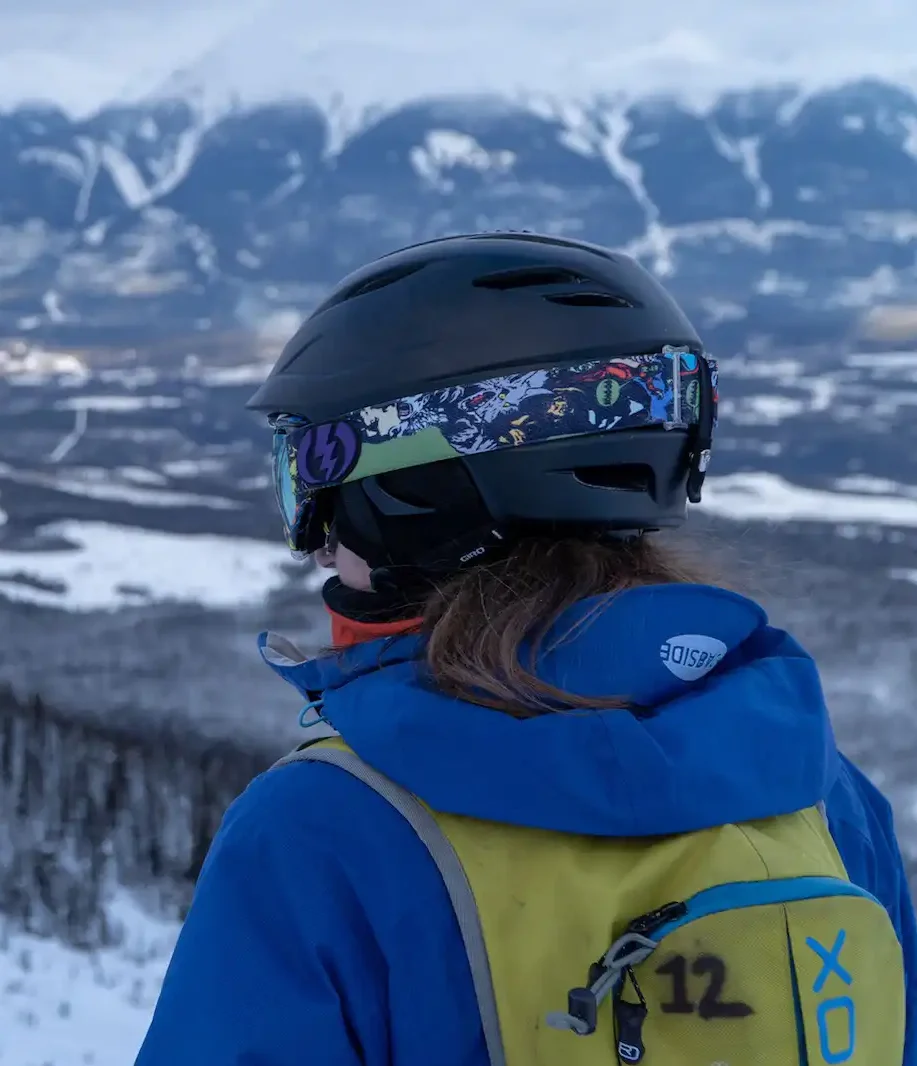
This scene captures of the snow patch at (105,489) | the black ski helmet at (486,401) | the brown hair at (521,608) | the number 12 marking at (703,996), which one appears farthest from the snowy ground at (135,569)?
the number 12 marking at (703,996)

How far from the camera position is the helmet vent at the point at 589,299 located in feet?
4.01

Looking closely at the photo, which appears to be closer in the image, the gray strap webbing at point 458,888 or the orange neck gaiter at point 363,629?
the gray strap webbing at point 458,888

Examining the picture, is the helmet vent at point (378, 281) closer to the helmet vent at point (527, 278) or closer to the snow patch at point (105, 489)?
the helmet vent at point (527, 278)

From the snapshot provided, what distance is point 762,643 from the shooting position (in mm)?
1025

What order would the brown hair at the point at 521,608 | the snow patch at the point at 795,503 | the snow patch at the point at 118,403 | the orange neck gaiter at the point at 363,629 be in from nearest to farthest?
the brown hair at the point at 521,608, the orange neck gaiter at the point at 363,629, the snow patch at the point at 795,503, the snow patch at the point at 118,403

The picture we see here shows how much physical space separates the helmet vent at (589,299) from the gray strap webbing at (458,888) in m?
0.65

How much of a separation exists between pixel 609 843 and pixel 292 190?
204 feet

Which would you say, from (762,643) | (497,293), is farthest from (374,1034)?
(497,293)

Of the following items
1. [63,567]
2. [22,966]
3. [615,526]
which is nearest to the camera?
[615,526]

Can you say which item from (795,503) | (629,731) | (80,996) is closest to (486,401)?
(629,731)

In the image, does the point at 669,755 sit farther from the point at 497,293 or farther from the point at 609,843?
the point at 497,293

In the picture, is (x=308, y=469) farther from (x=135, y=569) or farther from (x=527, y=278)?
(x=135, y=569)

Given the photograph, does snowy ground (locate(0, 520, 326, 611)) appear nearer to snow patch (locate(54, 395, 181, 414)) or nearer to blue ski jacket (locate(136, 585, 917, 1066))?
blue ski jacket (locate(136, 585, 917, 1066))

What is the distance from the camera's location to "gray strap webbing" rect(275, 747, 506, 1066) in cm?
79
